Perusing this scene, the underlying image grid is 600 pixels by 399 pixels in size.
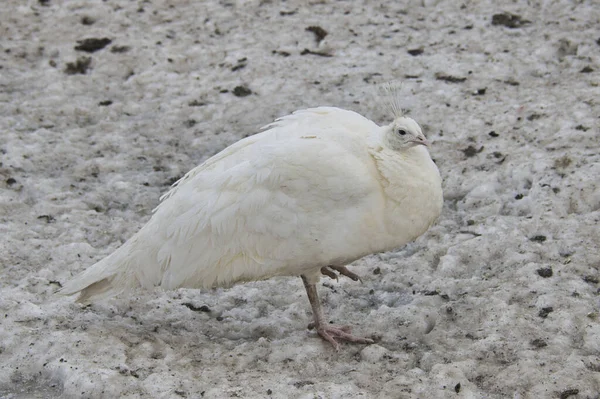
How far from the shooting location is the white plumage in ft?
11.0

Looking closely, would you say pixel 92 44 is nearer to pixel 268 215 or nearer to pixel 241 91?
pixel 241 91

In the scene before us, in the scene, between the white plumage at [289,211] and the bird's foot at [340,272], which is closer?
the white plumage at [289,211]

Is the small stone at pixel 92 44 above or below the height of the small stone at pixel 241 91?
above

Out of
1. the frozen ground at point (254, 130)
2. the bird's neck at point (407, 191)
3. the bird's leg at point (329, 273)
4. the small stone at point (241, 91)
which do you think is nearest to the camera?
the frozen ground at point (254, 130)

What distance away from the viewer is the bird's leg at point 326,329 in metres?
3.59

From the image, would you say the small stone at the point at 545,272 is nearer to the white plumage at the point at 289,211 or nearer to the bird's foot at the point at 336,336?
the white plumage at the point at 289,211

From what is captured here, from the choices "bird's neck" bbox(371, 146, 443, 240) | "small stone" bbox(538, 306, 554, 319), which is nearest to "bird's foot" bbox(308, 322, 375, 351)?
"bird's neck" bbox(371, 146, 443, 240)

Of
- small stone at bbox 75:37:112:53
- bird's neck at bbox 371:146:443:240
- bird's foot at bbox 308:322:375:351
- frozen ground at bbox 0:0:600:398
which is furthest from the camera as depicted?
small stone at bbox 75:37:112:53

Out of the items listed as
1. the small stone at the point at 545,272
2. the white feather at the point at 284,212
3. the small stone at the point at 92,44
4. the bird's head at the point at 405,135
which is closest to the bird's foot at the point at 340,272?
the white feather at the point at 284,212

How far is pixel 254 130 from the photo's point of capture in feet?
18.1

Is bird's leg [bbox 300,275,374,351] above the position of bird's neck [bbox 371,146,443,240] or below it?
below

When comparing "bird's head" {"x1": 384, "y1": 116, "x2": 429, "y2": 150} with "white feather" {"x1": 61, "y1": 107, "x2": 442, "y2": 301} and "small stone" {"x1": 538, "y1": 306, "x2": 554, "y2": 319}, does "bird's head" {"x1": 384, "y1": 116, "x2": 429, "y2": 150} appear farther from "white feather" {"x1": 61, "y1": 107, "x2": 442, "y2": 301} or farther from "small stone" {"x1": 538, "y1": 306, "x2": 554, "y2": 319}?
"small stone" {"x1": 538, "y1": 306, "x2": 554, "y2": 319}

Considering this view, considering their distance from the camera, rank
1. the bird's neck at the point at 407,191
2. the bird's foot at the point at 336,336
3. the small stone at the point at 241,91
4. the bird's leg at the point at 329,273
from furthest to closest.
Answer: the small stone at the point at 241,91, the bird's leg at the point at 329,273, the bird's foot at the point at 336,336, the bird's neck at the point at 407,191

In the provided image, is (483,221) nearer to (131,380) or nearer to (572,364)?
(572,364)
